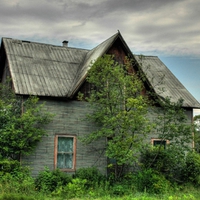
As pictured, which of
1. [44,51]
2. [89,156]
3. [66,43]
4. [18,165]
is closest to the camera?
[18,165]

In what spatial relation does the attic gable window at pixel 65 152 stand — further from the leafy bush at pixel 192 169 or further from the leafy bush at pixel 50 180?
the leafy bush at pixel 192 169

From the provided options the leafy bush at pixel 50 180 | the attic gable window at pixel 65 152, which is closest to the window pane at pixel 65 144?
the attic gable window at pixel 65 152

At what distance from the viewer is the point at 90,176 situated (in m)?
16.0

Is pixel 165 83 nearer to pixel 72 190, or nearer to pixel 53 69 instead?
pixel 53 69

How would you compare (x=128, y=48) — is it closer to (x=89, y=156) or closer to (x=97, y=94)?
(x=97, y=94)

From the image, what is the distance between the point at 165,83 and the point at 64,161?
8.07m

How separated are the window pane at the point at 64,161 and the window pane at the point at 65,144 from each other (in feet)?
0.77

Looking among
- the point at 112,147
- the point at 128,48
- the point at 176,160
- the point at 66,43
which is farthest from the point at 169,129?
the point at 66,43

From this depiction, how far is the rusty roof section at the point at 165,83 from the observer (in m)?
20.1

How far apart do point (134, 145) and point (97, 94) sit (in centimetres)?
282

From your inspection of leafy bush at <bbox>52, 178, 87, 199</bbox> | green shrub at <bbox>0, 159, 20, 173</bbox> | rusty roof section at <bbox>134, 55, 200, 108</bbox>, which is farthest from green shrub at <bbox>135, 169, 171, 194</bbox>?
green shrub at <bbox>0, 159, 20, 173</bbox>

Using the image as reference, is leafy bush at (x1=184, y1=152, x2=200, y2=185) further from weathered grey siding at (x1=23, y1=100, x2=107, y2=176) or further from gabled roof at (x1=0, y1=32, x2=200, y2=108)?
weathered grey siding at (x1=23, y1=100, x2=107, y2=176)

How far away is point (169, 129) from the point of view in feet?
55.1

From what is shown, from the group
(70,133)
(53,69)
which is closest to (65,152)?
(70,133)
